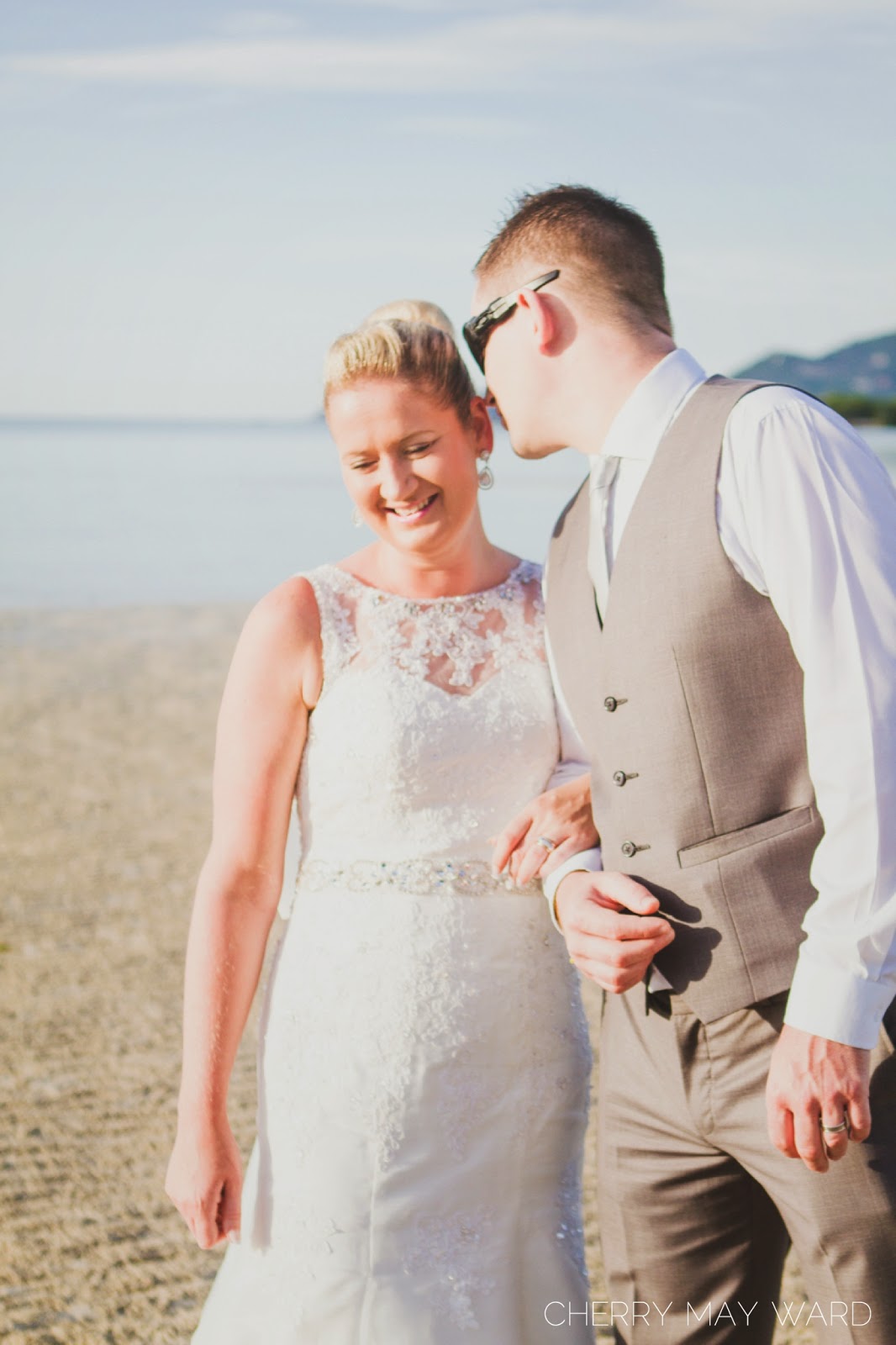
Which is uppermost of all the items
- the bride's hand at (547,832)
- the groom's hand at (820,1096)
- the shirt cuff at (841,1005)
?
the bride's hand at (547,832)

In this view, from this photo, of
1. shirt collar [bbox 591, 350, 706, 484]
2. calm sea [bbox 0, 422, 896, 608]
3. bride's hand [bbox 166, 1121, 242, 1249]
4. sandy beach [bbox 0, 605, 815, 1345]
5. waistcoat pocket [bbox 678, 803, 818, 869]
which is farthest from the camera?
calm sea [bbox 0, 422, 896, 608]

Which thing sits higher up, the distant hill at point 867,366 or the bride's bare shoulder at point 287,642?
the distant hill at point 867,366

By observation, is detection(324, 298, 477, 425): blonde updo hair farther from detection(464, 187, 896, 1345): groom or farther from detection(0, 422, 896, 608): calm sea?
detection(0, 422, 896, 608): calm sea

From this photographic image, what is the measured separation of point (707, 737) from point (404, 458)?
94cm

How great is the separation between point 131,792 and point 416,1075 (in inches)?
292

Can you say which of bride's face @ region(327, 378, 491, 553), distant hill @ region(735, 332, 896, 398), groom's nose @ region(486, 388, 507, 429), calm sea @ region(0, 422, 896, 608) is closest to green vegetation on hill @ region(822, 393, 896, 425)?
calm sea @ region(0, 422, 896, 608)

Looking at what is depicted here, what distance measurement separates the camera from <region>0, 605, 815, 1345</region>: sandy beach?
393 cm

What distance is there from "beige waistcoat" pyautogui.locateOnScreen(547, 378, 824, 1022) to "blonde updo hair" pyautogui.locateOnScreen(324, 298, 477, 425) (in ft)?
2.10

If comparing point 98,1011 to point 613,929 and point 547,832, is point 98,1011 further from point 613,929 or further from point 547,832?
point 613,929

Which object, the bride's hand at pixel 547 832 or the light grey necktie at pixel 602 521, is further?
the bride's hand at pixel 547 832

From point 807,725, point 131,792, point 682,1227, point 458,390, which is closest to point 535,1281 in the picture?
point 682,1227

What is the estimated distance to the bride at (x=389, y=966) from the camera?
252 centimetres
